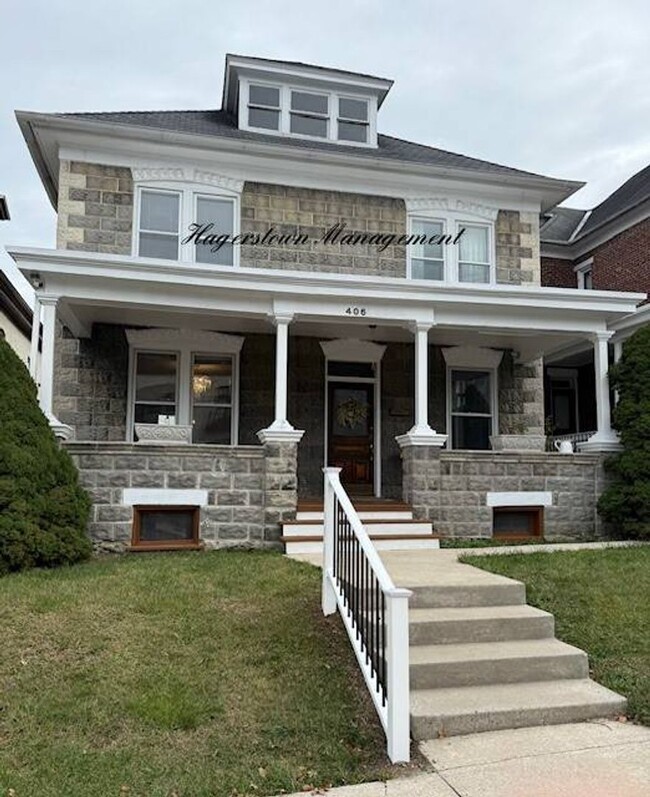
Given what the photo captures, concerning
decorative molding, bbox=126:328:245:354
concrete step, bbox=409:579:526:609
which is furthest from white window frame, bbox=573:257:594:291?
concrete step, bbox=409:579:526:609

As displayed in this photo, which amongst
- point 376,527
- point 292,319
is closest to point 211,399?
point 292,319

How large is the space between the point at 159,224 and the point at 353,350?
3.71m

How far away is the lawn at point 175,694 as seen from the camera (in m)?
3.26

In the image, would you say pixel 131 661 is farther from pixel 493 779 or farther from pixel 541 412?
pixel 541 412

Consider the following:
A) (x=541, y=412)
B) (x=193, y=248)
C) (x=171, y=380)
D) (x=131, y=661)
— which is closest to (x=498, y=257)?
(x=541, y=412)

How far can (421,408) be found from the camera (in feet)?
30.8

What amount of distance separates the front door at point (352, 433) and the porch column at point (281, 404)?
2.43 metres

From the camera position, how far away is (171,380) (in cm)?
1087

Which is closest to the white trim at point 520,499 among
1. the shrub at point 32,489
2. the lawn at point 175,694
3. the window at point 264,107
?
the lawn at point 175,694

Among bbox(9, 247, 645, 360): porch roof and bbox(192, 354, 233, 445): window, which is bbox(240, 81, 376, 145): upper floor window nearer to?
bbox(9, 247, 645, 360): porch roof

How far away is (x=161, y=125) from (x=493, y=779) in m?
10.8

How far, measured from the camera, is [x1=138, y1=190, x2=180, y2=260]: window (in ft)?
35.5

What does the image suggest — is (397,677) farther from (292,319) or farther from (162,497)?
(292,319)

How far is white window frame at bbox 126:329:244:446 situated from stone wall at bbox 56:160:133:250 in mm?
1423
